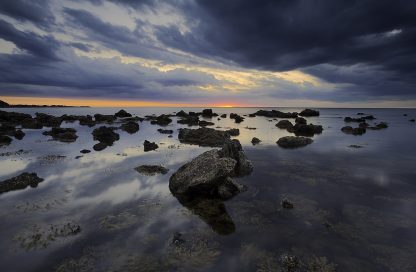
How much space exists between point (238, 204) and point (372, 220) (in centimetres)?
739

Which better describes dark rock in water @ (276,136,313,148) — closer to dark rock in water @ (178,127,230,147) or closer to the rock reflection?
dark rock in water @ (178,127,230,147)

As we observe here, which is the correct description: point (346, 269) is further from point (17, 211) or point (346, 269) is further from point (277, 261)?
point (17, 211)

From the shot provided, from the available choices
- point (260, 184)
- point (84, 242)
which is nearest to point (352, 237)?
point (260, 184)

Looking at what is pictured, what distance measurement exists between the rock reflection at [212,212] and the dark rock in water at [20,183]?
38.0 ft

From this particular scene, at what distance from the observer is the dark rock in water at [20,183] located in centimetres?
1883

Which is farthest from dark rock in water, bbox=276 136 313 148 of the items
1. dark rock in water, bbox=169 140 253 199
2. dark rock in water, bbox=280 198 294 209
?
dark rock in water, bbox=280 198 294 209

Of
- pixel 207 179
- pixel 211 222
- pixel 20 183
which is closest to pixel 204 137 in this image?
pixel 207 179

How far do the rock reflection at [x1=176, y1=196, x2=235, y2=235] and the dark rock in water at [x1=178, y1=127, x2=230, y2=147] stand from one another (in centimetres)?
2447

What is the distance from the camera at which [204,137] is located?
4497 cm

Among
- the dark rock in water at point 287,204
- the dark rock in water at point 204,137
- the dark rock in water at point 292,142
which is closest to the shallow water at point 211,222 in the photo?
the dark rock in water at point 287,204

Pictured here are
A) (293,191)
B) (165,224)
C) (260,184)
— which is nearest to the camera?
(165,224)

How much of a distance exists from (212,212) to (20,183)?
48.4ft

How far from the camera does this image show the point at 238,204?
16.7 m

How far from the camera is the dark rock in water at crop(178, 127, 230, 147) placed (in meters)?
43.1
